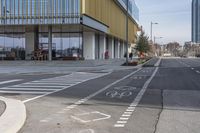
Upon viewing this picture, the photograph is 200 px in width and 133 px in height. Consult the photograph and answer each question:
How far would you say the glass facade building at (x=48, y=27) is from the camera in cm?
5116

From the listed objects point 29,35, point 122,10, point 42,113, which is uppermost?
point 122,10

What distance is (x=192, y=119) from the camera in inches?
444

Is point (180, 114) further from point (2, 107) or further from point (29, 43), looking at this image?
point (29, 43)

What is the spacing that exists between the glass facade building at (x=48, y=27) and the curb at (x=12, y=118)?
1465 inches

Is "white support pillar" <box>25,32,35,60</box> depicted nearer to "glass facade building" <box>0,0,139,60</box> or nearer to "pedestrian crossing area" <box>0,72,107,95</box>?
"glass facade building" <box>0,0,139,60</box>

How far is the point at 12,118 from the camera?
11.0 m

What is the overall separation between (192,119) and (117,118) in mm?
1898

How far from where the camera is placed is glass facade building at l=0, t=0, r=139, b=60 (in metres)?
51.2

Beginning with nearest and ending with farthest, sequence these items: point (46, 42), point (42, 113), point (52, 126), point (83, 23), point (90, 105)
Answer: point (52, 126), point (42, 113), point (90, 105), point (83, 23), point (46, 42)

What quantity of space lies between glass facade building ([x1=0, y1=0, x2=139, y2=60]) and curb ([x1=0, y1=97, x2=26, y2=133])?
122ft

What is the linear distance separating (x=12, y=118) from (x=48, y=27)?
4481cm

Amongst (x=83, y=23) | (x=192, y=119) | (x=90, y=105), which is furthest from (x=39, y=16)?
(x=192, y=119)

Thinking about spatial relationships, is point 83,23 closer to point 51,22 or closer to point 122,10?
point 51,22

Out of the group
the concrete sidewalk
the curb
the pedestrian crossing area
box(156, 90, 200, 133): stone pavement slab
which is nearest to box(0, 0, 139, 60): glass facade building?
the pedestrian crossing area
